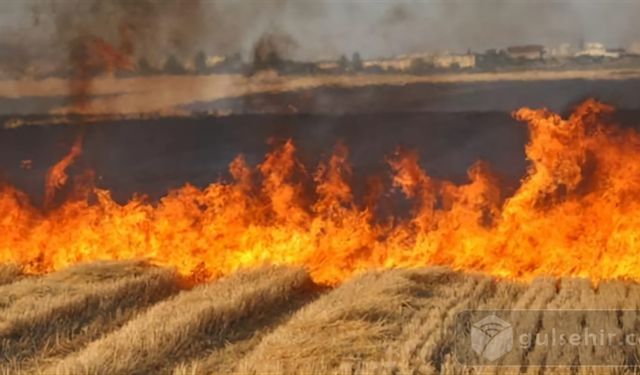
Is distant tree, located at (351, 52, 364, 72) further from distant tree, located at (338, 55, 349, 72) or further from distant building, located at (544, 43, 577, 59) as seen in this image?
distant building, located at (544, 43, 577, 59)

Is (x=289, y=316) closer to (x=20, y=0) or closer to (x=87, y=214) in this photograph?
(x=87, y=214)

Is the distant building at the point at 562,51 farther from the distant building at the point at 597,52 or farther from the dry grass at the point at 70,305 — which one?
the dry grass at the point at 70,305

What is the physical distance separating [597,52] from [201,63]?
4.43 meters

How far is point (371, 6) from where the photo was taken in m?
11.2

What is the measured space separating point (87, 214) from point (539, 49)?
541cm

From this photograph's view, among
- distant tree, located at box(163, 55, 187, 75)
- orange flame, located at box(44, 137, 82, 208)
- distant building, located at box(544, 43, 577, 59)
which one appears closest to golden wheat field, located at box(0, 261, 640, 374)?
orange flame, located at box(44, 137, 82, 208)

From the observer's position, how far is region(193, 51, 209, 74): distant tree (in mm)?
11484

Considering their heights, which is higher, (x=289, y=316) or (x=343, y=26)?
(x=343, y=26)

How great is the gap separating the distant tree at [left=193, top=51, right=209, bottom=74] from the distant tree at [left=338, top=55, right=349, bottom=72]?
155 cm

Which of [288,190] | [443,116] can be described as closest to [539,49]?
[443,116]

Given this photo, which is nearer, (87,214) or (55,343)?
(55,343)

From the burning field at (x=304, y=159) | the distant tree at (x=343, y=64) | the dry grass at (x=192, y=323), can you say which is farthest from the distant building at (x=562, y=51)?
the dry grass at (x=192, y=323)

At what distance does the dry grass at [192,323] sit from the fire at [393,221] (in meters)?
1.06

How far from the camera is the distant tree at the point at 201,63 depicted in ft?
37.7
